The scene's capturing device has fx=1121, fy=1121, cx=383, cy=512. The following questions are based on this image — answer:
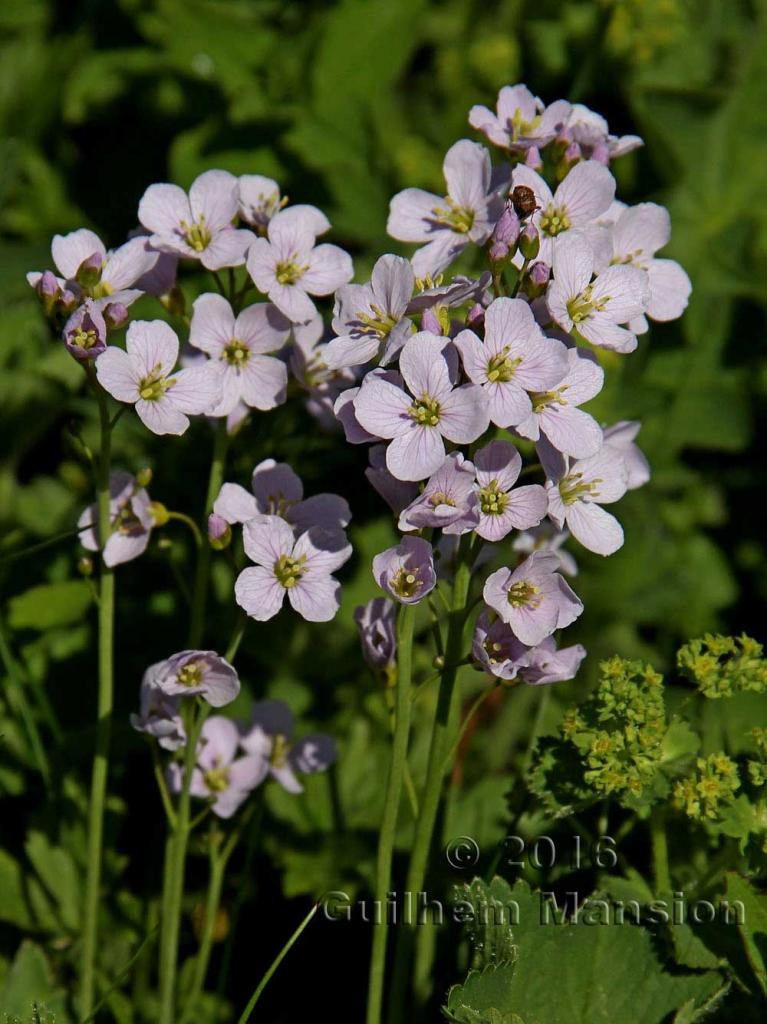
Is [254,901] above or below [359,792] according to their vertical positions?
below

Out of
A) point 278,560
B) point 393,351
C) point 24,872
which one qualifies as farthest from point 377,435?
point 24,872

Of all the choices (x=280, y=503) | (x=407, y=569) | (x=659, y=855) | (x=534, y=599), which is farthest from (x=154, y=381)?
(x=659, y=855)

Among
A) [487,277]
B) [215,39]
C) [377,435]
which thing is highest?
[215,39]

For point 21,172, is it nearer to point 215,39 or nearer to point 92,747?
point 215,39

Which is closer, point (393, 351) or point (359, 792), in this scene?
point (393, 351)

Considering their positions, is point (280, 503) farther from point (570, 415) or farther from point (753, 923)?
point (753, 923)

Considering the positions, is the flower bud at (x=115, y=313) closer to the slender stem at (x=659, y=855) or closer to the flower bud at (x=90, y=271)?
the flower bud at (x=90, y=271)


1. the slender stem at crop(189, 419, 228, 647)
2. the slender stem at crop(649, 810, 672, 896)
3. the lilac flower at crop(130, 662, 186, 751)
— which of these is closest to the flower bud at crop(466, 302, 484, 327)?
the slender stem at crop(189, 419, 228, 647)

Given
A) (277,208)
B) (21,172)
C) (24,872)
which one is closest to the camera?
(277,208)
